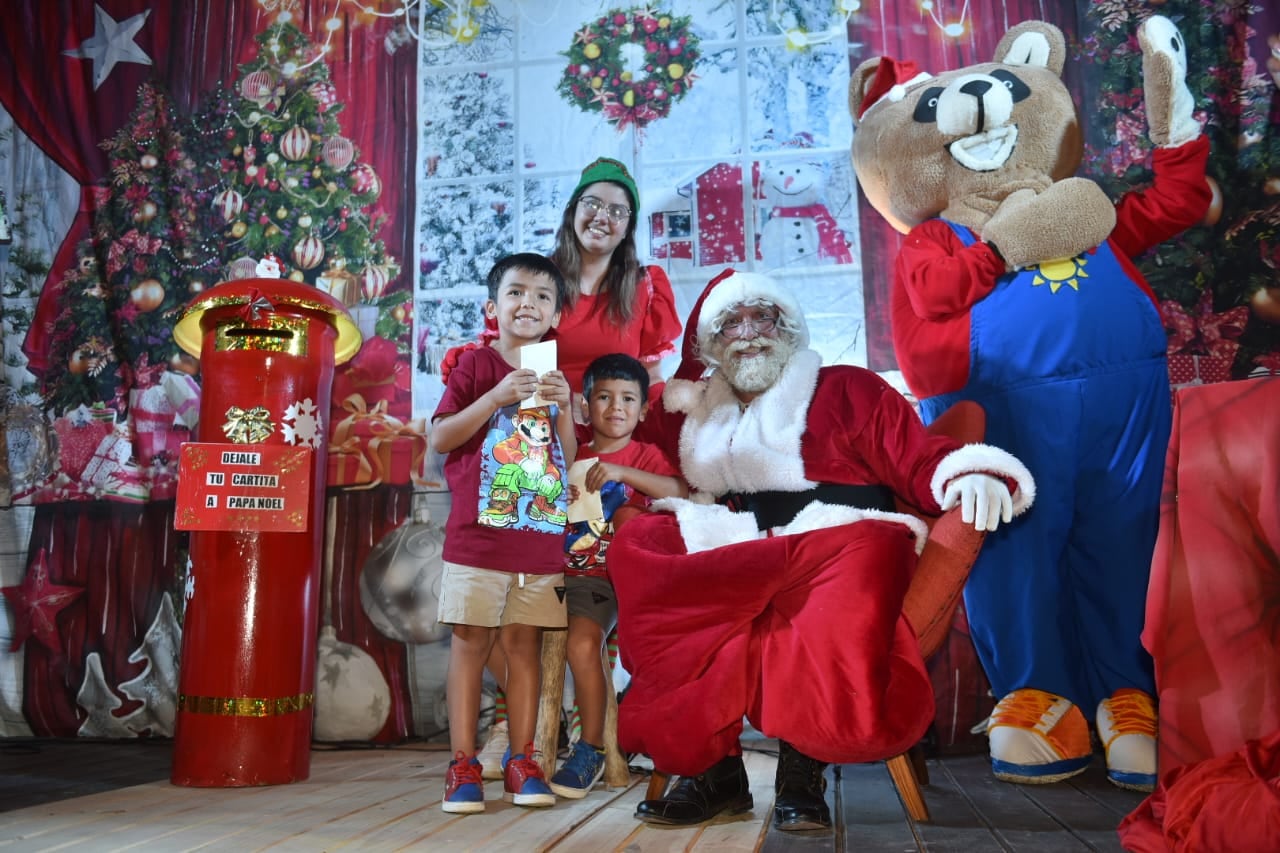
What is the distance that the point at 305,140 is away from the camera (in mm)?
3383

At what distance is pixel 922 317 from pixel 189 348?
6.60ft

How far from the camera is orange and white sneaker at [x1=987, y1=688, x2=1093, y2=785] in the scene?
2.28 meters

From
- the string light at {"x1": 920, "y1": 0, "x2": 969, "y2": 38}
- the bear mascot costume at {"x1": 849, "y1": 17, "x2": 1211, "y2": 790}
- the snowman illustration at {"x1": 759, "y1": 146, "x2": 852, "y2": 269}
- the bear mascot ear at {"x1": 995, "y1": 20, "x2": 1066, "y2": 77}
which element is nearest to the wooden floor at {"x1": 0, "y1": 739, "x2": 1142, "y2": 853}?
the bear mascot costume at {"x1": 849, "y1": 17, "x2": 1211, "y2": 790}

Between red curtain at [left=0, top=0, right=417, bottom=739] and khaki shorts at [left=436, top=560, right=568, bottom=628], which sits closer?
khaki shorts at [left=436, top=560, right=568, bottom=628]

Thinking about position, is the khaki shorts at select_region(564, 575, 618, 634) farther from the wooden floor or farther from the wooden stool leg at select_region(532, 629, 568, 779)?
the wooden floor

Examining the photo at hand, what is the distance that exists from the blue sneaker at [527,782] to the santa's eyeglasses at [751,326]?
102cm

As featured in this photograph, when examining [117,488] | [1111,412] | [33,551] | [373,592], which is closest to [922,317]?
[1111,412]

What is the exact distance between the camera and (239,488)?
2439 millimetres

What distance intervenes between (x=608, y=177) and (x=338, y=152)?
1063mm

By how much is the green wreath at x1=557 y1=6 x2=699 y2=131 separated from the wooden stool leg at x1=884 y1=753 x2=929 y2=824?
216cm

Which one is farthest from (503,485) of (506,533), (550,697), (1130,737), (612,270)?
(1130,737)

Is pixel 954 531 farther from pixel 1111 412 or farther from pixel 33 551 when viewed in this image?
pixel 33 551

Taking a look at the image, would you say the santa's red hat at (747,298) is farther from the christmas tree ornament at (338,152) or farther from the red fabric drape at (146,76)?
the christmas tree ornament at (338,152)

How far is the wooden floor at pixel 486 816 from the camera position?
1.76 meters
